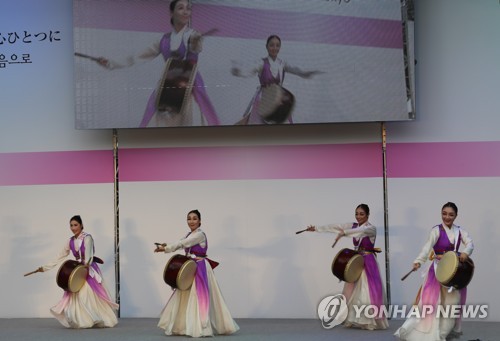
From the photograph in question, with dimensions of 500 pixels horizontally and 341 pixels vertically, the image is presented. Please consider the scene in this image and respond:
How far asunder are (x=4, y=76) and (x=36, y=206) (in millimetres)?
1612

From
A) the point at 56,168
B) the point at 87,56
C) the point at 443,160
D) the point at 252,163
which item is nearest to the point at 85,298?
the point at 56,168

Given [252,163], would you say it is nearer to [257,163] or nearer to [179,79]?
[257,163]

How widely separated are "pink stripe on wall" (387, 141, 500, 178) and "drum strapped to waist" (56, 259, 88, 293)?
3.60 meters

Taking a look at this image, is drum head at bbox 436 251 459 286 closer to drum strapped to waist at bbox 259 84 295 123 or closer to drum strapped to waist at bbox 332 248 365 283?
drum strapped to waist at bbox 332 248 365 283

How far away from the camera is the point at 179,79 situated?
36.3 ft

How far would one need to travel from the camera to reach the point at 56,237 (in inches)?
463

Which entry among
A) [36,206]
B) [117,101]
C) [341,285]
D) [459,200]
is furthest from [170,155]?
[459,200]

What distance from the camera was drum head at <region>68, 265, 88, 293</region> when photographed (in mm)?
10359

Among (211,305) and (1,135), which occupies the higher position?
(1,135)

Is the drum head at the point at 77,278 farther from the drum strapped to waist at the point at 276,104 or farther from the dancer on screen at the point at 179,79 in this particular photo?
the drum strapped to waist at the point at 276,104

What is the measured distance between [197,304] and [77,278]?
4.87ft

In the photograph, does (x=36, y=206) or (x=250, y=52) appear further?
(x=36, y=206)

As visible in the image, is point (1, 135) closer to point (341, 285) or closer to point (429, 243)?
point (341, 285)

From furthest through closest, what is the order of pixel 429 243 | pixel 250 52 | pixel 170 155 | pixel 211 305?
pixel 170 155, pixel 250 52, pixel 211 305, pixel 429 243
